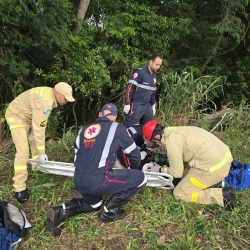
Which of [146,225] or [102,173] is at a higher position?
[102,173]

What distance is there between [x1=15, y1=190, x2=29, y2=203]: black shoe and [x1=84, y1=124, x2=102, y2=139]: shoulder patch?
1.32 metres

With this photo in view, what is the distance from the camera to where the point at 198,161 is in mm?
3199

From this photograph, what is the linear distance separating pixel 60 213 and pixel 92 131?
0.95m

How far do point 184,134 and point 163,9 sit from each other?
21.4ft

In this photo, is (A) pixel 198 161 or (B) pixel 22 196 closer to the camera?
(A) pixel 198 161

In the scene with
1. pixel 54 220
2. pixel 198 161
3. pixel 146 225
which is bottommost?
pixel 146 225

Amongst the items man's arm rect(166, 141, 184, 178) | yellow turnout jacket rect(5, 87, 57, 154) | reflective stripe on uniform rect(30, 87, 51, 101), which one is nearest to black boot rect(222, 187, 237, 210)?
man's arm rect(166, 141, 184, 178)

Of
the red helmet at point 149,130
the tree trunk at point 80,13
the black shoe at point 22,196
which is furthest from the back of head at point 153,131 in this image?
the tree trunk at point 80,13

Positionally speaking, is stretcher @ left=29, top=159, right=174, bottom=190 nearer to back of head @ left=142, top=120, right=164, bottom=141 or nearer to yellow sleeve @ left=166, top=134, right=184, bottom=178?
yellow sleeve @ left=166, top=134, right=184, bottom=178

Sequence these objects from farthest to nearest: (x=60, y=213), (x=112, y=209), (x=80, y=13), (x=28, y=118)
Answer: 1. (x=80, y=13)
2. (x=28, y=118)
3. (x=112, y=209)
4. (x=60, y=213)

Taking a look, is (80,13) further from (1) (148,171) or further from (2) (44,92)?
(1) (148,171)

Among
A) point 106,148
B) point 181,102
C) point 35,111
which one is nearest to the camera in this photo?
point 106,148

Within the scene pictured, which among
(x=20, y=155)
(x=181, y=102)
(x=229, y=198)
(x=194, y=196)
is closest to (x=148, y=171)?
(x=194, y=196)

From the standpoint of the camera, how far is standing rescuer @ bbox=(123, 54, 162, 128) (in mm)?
4773
